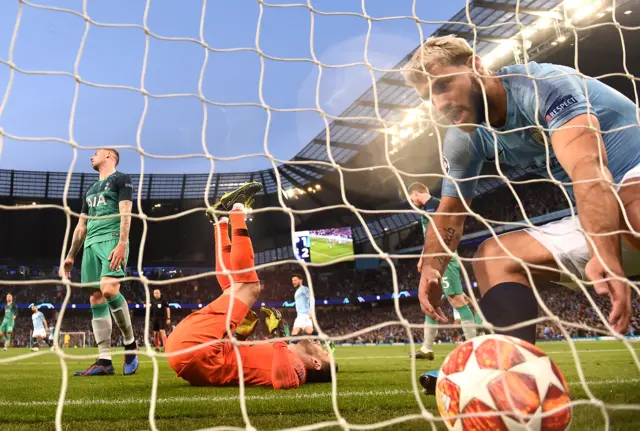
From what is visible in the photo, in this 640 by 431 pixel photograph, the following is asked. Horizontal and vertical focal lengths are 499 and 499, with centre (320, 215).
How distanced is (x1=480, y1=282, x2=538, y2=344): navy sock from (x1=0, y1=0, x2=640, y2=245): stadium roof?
8.20 m

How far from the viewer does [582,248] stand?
6.84 feet

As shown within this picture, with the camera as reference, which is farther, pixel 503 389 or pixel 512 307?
pixel 512 307

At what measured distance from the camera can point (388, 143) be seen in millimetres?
19125

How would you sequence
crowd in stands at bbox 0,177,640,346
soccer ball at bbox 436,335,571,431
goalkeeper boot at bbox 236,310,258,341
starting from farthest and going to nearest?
crowd in stands at bbox 0,177,640,346
goalkeeper boot at bbox 236,310,258,341
soccer ball at bbox 436,335,571,431

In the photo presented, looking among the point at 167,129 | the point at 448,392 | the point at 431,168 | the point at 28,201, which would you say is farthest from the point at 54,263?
the point at 167,129

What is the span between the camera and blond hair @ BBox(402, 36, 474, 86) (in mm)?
2281

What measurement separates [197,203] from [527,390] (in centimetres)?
3108

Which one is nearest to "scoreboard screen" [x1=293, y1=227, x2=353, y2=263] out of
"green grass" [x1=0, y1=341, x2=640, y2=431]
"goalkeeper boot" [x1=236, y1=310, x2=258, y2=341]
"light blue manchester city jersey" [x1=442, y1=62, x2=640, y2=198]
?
"goalkeeper boot" [x1=236, y1=310, x2=258, y2=341]

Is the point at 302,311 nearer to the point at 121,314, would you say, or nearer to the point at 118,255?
the point at 121,314

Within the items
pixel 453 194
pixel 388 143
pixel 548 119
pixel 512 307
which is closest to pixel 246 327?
pixel 453 194

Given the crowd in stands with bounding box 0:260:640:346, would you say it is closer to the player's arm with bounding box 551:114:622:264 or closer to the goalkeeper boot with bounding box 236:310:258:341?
the goalkeeper boot with bounding box 236:310:258:341

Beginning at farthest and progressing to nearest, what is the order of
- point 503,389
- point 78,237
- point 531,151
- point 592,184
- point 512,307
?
point 78,237
point 531,151
point 512,307
point 592,184
point 503,389

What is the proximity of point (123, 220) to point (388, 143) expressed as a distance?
1574 cm

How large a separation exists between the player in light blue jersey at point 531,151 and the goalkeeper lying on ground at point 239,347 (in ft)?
4.55
